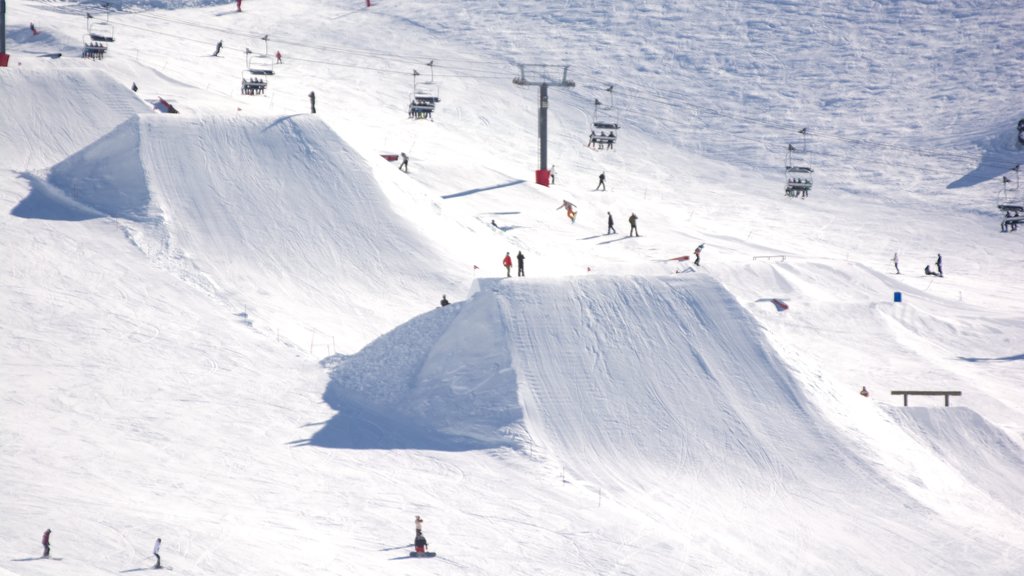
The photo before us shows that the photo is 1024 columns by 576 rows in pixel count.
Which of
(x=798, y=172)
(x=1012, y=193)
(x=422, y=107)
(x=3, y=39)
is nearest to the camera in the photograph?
(x=3, y=39)

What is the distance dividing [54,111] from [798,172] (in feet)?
94.5

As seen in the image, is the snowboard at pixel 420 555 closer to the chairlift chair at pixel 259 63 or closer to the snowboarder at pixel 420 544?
the snowboarder at pixel 420 544

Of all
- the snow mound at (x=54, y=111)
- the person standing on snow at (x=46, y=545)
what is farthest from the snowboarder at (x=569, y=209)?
the person standing on snow at (x=46, y=545)

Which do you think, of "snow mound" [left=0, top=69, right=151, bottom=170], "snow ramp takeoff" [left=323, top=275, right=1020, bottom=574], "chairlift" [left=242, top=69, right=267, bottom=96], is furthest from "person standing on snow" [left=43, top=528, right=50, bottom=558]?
"chairlift" [left=242, top=69, right=267, bottom=96]

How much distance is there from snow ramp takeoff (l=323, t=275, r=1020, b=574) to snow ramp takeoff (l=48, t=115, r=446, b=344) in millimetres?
4277

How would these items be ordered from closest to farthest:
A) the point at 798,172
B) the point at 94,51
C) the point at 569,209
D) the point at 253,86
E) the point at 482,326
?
the point at 482,326, the point at 569,209, the point at 253,86, the point at 94,51, the point at 798,172

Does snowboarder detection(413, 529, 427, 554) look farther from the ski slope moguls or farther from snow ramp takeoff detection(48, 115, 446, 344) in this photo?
snow ramp takeoff detection(48, 115, 446, 344)

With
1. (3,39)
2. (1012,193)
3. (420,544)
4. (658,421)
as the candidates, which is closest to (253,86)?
(3,39)

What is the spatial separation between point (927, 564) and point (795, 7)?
173 ft

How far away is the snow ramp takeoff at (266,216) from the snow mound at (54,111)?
1651mm

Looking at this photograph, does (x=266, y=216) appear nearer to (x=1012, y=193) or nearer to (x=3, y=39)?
(x=3, y=39)

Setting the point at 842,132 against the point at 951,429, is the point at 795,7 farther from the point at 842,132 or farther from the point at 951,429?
the point at 951,429

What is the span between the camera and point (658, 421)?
29797mm

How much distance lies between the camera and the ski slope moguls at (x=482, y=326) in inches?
1011
